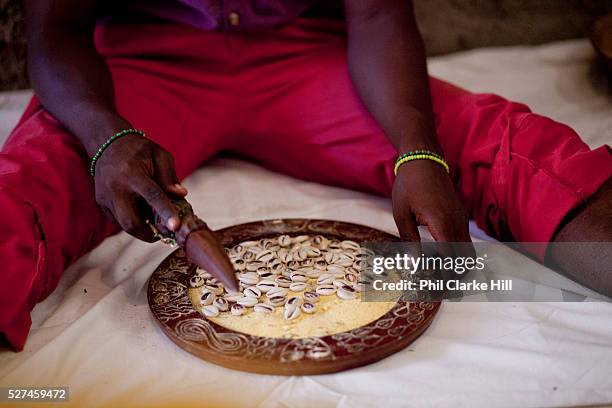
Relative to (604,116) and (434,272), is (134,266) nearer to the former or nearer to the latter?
(434,272)

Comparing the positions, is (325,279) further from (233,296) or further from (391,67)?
(391,67)

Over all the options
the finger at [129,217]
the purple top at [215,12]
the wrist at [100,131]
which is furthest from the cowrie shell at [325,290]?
the purple top at [215,12]

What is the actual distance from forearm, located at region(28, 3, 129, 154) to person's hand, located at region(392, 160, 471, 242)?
393mm

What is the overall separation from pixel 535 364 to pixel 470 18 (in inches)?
45.7

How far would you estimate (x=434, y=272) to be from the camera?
922 millimetres

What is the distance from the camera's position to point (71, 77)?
1049mm

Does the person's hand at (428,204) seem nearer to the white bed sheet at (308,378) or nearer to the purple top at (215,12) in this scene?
the white bed sheet at (308,378)

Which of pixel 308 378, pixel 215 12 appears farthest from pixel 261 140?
pixel 308 378

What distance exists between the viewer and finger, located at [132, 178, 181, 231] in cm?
82

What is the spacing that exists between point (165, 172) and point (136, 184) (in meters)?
0.04

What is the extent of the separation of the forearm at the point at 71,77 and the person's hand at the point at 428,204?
0.39 metres

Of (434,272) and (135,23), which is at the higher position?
(135,23)

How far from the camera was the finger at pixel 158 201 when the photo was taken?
822 mm

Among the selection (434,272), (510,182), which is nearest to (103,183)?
(434,272)
